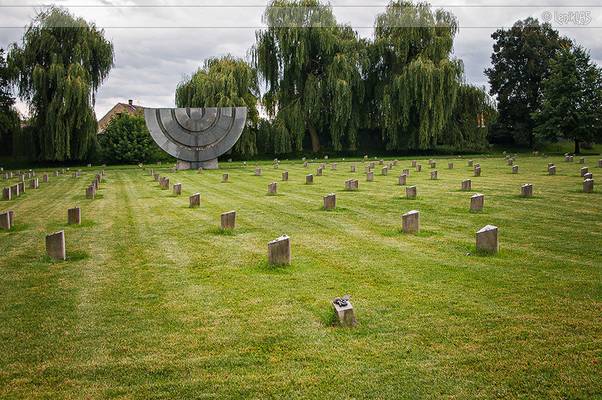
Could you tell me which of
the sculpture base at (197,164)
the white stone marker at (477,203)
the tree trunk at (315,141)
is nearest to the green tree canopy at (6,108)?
the sculpture base at (197,164)

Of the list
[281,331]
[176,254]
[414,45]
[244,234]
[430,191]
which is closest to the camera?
[281,331]

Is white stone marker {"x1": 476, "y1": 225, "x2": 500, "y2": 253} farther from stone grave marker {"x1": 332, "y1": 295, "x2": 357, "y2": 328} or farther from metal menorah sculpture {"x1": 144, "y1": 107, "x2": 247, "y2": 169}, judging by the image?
metal menorah sculpture {"x1": 144, "y1": 107, "x2": 247, "y2": 169}

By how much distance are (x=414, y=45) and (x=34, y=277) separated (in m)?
36.9

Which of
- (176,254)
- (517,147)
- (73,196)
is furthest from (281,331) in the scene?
(517,147)

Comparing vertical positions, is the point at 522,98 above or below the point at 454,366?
above

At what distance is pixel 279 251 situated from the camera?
7.85 metres

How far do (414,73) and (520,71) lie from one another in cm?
1506

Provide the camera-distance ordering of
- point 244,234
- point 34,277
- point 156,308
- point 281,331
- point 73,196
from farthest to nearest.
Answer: point 73,196 < point 244,234 < point 34,277 < point 156,308 < point 281,331

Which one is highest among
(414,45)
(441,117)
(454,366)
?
(414,45)

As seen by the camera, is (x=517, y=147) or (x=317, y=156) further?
(x=517, y=147)

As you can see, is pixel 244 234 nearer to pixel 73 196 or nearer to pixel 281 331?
pixel 281 331

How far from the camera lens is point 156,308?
629 centimetres

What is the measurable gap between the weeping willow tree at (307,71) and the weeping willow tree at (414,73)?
6.30ft

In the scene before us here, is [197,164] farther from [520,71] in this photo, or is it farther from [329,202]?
[520,71]
